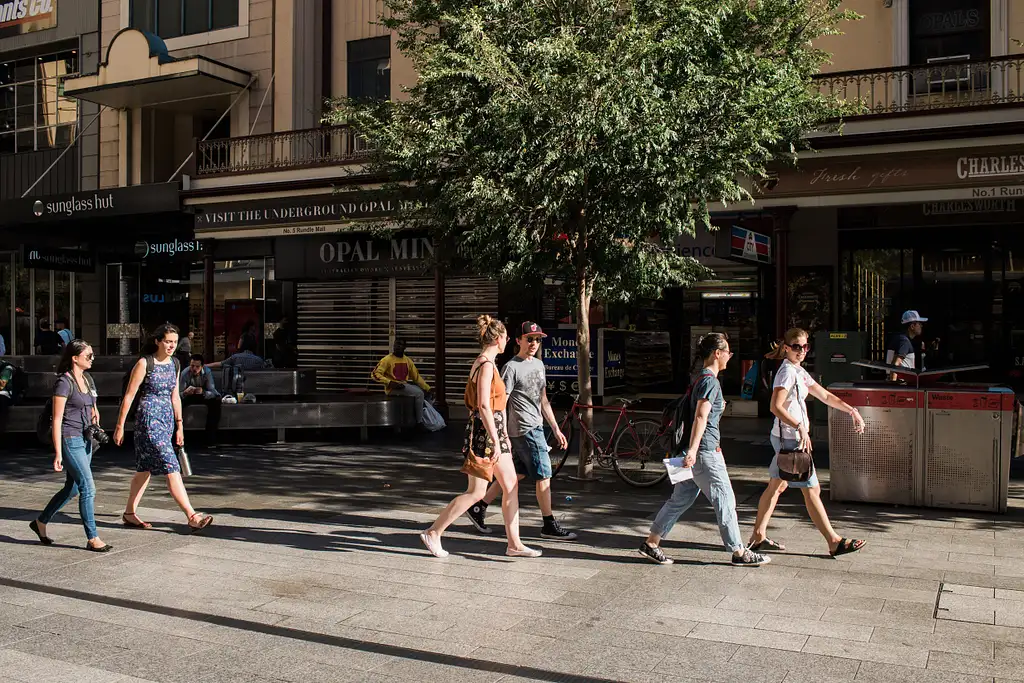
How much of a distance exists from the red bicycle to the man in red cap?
2.50m

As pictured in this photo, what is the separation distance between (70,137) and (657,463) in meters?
19.8

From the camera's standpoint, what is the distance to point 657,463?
33.4 ft

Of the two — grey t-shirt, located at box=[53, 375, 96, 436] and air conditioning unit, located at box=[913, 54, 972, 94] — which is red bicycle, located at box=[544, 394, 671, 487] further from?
air conditioning unit, located at box=[913, 54, 972, 94]

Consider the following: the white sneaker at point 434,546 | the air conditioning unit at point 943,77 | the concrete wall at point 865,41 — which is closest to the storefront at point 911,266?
the air conditioning unit at point 943,77

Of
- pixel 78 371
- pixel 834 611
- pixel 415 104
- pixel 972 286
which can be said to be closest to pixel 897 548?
pixel 834 611

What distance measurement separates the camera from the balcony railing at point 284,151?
18266 millimetres

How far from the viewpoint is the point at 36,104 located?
24859 millimetres

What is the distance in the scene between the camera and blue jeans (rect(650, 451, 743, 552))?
6766 mm

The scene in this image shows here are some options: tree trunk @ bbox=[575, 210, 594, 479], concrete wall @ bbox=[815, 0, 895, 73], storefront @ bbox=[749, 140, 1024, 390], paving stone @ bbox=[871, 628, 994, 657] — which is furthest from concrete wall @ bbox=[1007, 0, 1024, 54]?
paving stone @ bbox=[871, 628, 994, 657]

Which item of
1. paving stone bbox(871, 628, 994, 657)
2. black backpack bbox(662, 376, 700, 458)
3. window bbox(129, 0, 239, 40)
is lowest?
paving stone bbox(871, 628, 994, 657)

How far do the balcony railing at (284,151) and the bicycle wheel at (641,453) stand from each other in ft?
30.2

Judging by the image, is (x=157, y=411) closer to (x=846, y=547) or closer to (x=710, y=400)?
(x=710, y=400)

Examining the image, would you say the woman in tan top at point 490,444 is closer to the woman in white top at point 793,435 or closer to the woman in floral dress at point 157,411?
the woman in white top at point 793,435

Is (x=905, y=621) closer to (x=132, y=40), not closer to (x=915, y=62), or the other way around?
(x=915, y=62)
